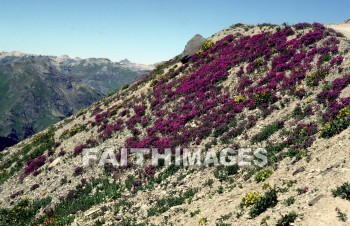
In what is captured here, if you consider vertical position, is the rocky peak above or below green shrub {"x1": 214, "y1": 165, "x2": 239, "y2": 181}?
above

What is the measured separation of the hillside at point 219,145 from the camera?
17234 mm

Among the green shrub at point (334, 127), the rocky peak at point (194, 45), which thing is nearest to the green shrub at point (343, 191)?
the green shrub at point (334, 127)

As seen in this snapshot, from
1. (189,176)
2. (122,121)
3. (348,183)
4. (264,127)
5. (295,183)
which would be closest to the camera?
(348,183)

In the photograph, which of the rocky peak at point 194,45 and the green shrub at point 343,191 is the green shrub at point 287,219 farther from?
the rocky peak at point 194,45

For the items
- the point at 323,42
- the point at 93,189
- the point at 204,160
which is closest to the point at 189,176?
the point at 204,160

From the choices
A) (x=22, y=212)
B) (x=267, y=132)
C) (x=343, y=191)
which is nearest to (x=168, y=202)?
(x=267, y=132)

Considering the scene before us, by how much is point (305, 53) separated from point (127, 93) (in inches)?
1104

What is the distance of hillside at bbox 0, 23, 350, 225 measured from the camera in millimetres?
17234

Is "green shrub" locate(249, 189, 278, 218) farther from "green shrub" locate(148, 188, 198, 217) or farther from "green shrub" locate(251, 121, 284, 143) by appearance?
"green shrub" locate(251, 121, 284, 143)

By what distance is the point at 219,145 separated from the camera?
28625 millimetres

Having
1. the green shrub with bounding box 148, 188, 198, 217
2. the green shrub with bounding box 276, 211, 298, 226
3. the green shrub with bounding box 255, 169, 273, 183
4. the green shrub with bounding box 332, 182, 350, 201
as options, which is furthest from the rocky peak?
the green shrub with bounding box 276, 211, 298, 226

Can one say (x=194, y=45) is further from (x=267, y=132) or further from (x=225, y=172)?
(x=225, y=172)

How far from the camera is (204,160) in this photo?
27.2 m

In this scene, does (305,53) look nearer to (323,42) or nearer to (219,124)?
(323,42)
